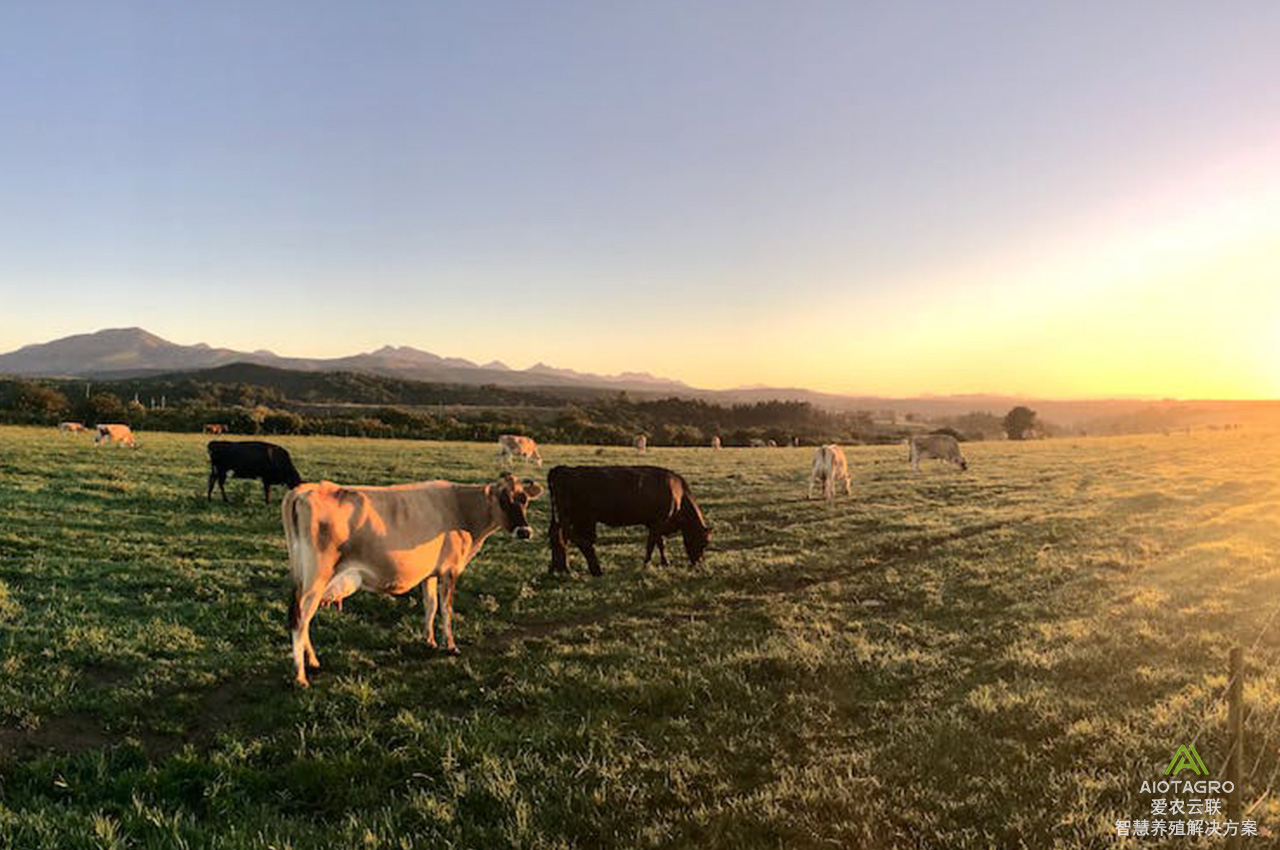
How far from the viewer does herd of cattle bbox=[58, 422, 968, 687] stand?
747 cm

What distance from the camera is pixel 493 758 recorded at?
5562 millimetres

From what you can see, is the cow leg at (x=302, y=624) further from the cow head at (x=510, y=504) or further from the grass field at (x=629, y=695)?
the cow head at (x=510, y=504)

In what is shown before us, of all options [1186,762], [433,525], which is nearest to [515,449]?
[433,525]

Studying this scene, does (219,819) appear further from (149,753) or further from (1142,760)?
(1142,760)

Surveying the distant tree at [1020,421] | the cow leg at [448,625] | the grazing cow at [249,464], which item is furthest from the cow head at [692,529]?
the distant tree at [1020,421]

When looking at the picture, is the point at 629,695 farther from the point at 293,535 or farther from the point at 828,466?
the point at 828,466

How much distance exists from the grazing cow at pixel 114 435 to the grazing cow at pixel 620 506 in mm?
30778

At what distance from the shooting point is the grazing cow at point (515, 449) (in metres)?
36.6

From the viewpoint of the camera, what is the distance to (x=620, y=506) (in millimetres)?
13258

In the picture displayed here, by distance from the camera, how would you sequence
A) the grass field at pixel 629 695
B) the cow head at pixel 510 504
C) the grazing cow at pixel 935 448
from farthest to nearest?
the grazing cow at pixel 935 448 → the cow head at pixel 510 504 → the grass field at pixel 629 695

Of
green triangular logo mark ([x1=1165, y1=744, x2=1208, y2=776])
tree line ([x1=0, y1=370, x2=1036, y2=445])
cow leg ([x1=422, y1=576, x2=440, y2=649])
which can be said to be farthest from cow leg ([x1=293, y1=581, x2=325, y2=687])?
tree line ([x1=0, y1=370, x2=1036, y2=445])

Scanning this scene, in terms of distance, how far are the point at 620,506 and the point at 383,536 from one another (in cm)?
588

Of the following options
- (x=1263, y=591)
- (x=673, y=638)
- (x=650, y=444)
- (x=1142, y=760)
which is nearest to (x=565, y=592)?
(x=673, y=638)

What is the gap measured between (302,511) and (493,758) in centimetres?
361
